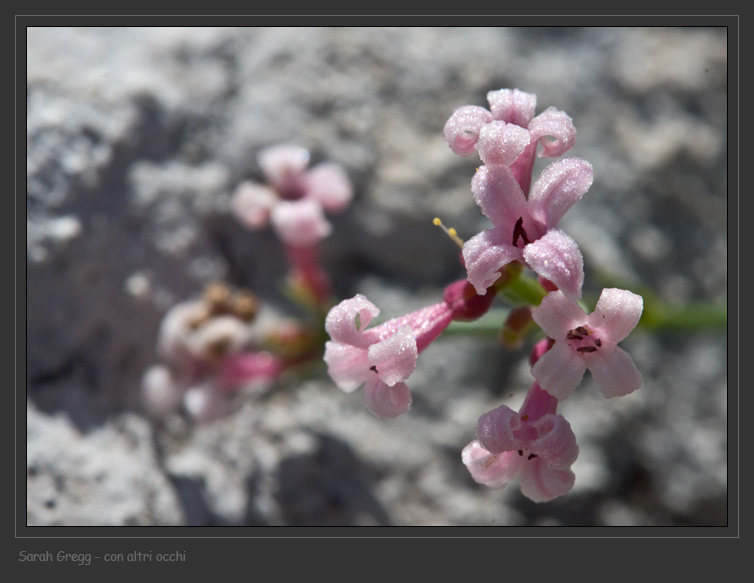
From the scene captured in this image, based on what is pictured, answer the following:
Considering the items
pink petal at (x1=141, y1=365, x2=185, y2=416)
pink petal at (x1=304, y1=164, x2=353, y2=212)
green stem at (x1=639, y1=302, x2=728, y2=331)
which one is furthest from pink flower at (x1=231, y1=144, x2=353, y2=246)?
green stem at (x1=639, y1=302, x2=728, y2=331)

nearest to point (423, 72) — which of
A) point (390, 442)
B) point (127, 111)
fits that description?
point (127, 111)

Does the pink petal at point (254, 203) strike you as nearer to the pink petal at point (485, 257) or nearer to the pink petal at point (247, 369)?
the pink petal at point (247, 369)

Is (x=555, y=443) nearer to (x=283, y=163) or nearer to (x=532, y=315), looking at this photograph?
(x=532, y=315)

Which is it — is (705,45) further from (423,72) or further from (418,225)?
(418,225)

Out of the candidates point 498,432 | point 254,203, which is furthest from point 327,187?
point 498,432

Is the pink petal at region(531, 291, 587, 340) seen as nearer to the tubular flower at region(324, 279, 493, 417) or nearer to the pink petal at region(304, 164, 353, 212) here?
the tubular flower at region(324, 279, 493, 417)

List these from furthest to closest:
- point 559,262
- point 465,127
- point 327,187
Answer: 1. point 327,187
2. point 465,127
3. point 559,262

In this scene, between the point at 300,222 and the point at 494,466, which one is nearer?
the point at 494,466
